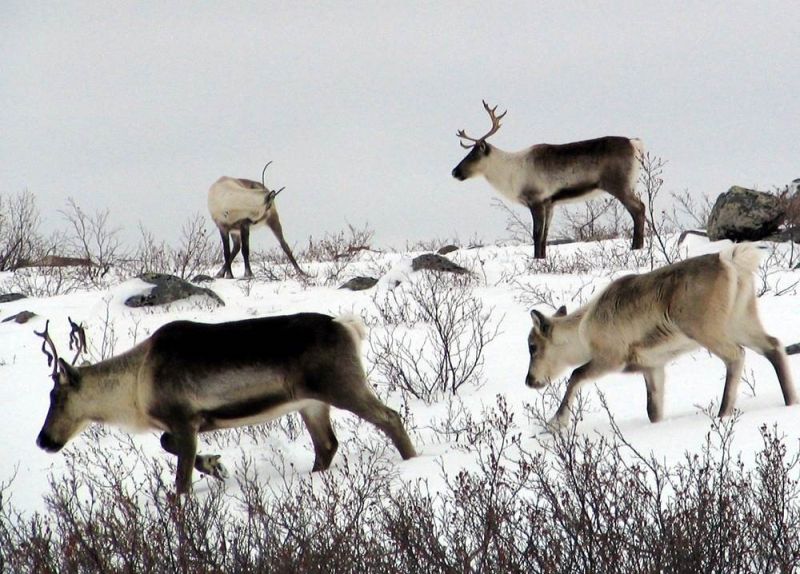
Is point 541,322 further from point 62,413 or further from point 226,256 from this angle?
point 226,256

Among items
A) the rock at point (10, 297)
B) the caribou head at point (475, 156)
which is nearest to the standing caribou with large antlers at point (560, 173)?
the caribou head at point (475, 156)

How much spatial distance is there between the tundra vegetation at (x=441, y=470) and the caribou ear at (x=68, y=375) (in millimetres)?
531

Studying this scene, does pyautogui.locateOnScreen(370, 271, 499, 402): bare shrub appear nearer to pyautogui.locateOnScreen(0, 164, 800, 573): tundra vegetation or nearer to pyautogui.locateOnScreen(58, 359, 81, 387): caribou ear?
pyautogui.locateOnScreen(0, 164, 800, 573): tundra vegetation

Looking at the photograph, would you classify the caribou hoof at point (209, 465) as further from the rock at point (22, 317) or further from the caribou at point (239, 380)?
the rock at point (22, 317)

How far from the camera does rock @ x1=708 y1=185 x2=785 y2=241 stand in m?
13.0

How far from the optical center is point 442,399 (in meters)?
8.24

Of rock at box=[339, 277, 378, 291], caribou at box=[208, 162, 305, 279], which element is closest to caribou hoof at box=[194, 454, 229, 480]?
rock at box=[339, 277, 378, 291]

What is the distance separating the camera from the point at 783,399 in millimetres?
6266

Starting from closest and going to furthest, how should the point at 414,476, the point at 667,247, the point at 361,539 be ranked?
the point at 361,539, the point at 414,476, the point at 667,247

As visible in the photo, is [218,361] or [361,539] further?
A: [218,361]

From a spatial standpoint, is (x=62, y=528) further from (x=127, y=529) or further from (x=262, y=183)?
(x=262, y=183)

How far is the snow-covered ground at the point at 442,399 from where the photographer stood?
19.9ft

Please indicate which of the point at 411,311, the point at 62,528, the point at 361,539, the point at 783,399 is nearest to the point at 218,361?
the point at 62,528

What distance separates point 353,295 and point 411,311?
63.4 inches
